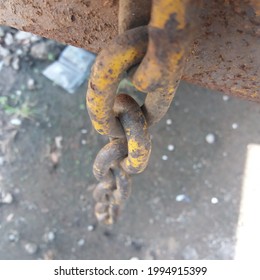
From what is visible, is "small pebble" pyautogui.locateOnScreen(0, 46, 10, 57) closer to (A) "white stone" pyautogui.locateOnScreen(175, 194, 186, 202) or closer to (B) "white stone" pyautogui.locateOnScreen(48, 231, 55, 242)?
(B) "white stone" pyautogui.locateOnScreen(48, 231, 55, 242)

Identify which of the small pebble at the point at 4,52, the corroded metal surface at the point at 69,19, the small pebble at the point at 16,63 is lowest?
the small pebble at the point at 16,63

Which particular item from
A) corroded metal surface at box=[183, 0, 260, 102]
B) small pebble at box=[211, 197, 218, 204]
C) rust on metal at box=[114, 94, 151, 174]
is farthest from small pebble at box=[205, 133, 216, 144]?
rust on metal at box=[114, 94, 151, 174]

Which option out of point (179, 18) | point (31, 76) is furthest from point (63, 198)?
point (179, 18)

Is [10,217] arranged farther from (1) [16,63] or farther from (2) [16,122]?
(1) [16,63]

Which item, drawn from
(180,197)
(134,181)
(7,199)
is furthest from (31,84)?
(180,197)

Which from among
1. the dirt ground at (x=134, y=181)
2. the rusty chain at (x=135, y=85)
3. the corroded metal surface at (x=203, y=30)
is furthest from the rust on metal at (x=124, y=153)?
the dirt ground at (x=134, y=181)

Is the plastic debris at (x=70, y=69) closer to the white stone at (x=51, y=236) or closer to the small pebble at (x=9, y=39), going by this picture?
the small pebble at (x=9, y=39)

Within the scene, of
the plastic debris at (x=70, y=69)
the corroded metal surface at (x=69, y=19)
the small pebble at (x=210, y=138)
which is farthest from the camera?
the plastic debris at (x=70, y=69)

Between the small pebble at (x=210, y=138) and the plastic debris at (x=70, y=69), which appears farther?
the plastic debris at (x=70, y=69)

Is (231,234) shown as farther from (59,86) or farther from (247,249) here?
(59,86)
